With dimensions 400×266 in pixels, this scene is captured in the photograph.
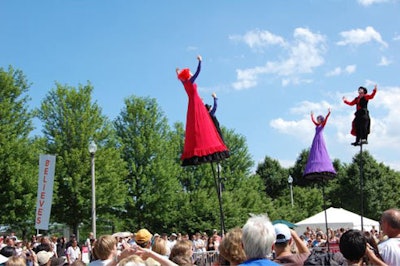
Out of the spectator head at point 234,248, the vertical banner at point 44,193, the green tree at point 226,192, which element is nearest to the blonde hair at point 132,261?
the spectator head at point 234,248

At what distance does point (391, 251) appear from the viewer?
4.59 metres

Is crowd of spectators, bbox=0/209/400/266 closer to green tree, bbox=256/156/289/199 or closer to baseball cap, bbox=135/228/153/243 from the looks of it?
baseball cap, bbox=135/228/153/243

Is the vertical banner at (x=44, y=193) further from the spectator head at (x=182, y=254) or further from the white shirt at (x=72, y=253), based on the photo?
the spectator head at (x=182, y=254)

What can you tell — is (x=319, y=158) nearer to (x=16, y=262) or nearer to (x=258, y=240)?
(x=16, y=262)

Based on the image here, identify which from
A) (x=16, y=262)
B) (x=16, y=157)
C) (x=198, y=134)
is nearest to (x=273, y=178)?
(x=16, y=157)

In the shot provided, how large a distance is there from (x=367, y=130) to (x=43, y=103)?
74.0ft

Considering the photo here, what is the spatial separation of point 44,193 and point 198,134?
8.14m

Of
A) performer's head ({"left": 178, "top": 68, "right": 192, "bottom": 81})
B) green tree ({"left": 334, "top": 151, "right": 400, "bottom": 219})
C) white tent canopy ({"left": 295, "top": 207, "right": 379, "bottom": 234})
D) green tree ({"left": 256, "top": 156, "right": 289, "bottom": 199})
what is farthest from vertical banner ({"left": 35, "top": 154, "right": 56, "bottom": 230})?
green tree ({"left": 256, "top": 156, "right": 289, "bottom": 199})

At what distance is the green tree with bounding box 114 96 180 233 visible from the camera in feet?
111

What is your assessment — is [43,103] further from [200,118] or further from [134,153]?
[200,118]

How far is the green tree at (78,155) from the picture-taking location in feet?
92.9

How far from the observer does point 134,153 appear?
34906mm

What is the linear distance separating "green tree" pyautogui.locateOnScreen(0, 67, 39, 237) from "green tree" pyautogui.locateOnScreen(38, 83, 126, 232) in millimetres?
2098

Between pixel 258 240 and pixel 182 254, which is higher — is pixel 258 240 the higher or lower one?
the higher one
